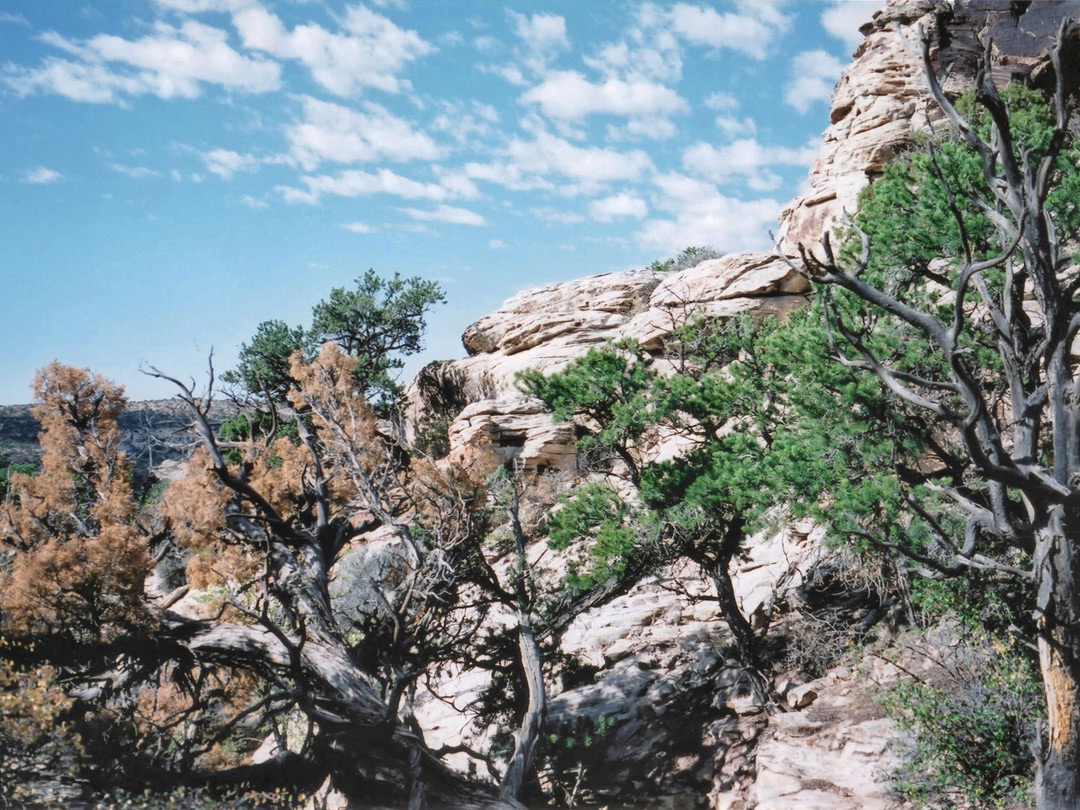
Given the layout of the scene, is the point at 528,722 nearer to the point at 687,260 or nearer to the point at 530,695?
the point at 530,695

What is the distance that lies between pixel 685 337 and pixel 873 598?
22.8ft

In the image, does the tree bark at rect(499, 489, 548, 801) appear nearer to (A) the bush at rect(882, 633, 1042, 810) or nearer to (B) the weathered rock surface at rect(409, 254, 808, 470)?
(A) the bush at rect(882, 633, 1042, 810)

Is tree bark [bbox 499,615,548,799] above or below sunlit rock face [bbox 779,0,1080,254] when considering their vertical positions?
below

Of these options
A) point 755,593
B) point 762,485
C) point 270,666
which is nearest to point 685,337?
point 762,485

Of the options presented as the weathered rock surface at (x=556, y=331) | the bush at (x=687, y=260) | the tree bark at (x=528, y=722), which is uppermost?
the bush at (x=687, y=260)

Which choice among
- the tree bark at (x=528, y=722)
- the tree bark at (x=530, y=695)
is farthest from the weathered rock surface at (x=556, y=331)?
the tree bark at (x=528, y=722)

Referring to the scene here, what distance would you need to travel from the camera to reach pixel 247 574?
1563cm

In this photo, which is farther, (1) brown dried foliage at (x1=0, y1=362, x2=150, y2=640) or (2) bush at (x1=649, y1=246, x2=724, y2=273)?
(2) bush at (x1=649, y1=246, x2=724, y2=273)

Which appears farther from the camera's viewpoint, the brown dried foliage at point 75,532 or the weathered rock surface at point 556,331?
the weathered rock surface at point 556,331

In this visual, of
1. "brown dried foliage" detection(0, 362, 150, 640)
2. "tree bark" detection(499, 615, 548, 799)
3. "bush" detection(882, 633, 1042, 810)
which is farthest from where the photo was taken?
"tree bark" detection(499, 615, 548, 799)

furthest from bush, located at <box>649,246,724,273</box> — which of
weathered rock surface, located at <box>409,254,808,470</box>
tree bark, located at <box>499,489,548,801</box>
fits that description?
tree bark, located at <box>499,489,548,801</box>

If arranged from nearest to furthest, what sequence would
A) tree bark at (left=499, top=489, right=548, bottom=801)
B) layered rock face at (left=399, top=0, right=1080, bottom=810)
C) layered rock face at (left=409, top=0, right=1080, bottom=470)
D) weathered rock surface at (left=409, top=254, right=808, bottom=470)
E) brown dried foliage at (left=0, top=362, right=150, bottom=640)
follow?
brown dried foliage at (left=0, top=362, right=150, bottom=640) < tree bark at (left=499, top=489, right=548, bottom=801) < layered rock face at (left=399, top=0, right=1080, bottom=810) < layered rock face at (left=409, top=0, right=1080, bottom=470) < weathered rock surface at (left=409, top=254, right=808, bottom=470)

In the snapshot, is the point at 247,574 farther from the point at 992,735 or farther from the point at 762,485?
the point at 992,735

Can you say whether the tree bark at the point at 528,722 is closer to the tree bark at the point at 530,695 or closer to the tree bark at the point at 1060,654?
the tree bark at the point at 530,695
